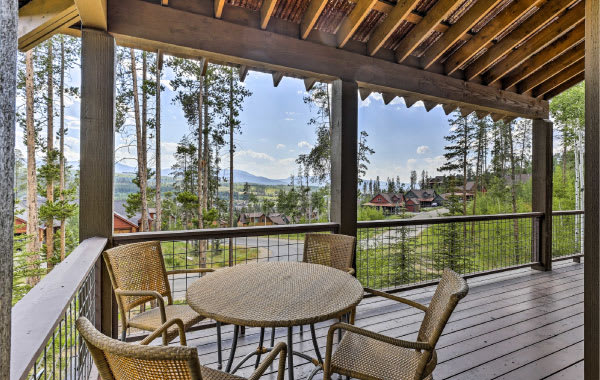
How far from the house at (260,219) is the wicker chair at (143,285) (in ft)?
17.6

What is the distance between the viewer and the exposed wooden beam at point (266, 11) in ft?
9.07

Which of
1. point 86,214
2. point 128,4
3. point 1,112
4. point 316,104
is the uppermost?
point 316,104

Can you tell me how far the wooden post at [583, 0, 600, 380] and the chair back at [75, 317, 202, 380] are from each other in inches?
86.9

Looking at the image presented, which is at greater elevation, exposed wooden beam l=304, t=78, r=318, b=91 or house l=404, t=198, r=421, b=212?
exposed wooden beam l=304, t=78, r=318, b=91

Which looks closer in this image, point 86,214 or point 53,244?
point 86,214

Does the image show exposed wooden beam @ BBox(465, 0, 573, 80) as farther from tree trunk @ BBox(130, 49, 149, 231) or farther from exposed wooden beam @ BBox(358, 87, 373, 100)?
tree trunk @ BBox(130, 49, 149, 231)

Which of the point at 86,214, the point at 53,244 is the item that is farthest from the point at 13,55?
the point at 53,244

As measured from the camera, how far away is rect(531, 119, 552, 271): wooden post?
492 centimetres

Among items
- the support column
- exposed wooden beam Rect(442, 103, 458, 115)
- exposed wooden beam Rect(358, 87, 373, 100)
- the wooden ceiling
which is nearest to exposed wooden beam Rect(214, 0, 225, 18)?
the wooden ceiling

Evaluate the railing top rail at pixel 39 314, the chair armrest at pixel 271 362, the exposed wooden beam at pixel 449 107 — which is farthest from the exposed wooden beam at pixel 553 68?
the railing top rail at pixel 39 314

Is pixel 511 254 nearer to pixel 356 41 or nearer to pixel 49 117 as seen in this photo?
pixel 356 41

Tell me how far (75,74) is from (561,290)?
37.9 ft

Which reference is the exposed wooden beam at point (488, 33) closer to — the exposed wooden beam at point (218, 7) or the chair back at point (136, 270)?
the exposed wooden beam at point (218, 7)

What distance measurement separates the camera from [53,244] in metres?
9.02
